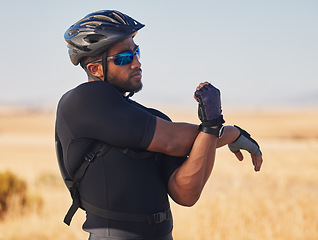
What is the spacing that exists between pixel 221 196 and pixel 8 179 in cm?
558

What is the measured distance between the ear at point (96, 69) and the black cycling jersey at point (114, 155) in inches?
9.4

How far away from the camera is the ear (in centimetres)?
288

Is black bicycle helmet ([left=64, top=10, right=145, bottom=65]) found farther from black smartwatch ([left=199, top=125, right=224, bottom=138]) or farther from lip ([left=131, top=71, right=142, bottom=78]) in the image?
black smartwatch ([left=199, top=125, right=224, bottom=138])

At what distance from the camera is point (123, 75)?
285 centimetres

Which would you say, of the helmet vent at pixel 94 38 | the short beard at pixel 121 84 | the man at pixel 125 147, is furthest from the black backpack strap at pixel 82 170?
the helmet vent at pixel 94 38

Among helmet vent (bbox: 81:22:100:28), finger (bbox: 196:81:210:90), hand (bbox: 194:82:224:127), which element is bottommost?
hand (bbox: 194:82:224:127)

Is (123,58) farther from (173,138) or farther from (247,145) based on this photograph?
(247,145)

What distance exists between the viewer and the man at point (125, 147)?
256cm

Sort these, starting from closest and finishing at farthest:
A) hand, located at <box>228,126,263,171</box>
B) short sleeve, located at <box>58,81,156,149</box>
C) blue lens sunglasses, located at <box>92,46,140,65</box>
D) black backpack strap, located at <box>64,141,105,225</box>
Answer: short sleeve, located at <box>58,81,156,149</box> → black backpack strap, located at <box>64,141,105,225</box> → blue lens sunglasses, located at <box>92,46,140,65</box> → hand, located at <box>228,126,263,171</box>

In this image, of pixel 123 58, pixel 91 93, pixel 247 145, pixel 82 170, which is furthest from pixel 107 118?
pixel 247 145

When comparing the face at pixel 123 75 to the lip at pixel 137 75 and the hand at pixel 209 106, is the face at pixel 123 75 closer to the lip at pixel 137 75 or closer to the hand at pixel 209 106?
the lip at pixel 137 75

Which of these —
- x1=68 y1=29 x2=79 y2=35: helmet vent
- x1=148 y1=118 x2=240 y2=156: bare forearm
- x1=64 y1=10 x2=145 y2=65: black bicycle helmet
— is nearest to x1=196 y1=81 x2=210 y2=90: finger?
x1=148 y1=118 x2=240 y2=156: bare forearm

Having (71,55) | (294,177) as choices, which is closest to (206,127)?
(71,55)

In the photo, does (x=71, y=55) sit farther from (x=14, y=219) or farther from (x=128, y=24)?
(x=14, y=219)
